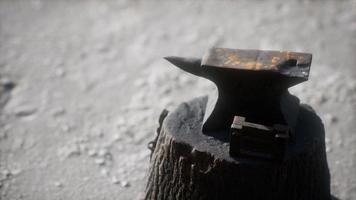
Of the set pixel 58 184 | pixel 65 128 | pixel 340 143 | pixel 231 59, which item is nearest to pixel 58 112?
pixel 65 128

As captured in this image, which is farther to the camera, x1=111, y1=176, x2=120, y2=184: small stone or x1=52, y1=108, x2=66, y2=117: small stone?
x1=52, y1=108, x2=66, y2=117: small stone

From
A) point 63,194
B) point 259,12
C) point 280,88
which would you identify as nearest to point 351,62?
point 259,12

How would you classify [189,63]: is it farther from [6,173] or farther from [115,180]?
[6,173]

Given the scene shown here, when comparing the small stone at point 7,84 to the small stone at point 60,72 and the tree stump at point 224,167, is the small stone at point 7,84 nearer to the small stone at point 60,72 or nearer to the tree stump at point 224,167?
the small stone at point 60,72

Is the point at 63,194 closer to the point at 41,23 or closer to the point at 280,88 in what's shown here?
the point at 280,88

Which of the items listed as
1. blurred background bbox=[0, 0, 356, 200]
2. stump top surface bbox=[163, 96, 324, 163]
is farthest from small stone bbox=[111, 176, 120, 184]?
stump top surface bbox=[163, 96, 324, 163]

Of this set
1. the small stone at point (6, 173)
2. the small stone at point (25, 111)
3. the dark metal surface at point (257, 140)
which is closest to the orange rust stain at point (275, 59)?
the dark metal surface at point (257, 140)

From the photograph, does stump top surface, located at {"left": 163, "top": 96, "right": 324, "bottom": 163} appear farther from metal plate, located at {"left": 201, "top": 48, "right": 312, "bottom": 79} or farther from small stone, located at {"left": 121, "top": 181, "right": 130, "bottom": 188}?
small stone, located at {"left": 121, "top": 181, "right": 130, "bottom": 188}
